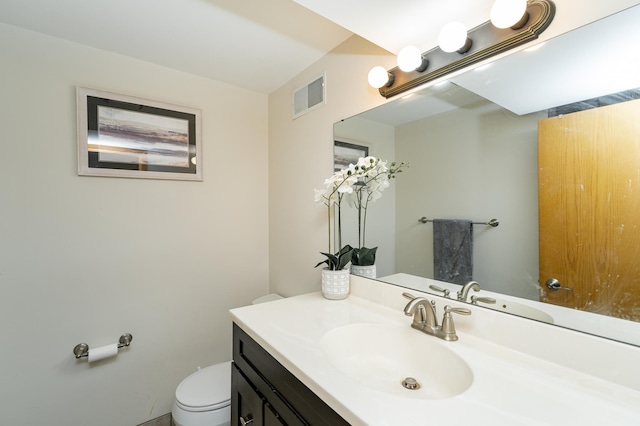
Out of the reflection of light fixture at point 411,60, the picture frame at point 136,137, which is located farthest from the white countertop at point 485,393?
the picture frame at point 136,137

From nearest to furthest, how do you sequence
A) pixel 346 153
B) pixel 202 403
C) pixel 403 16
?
pixel 403 16
pixel 202 403
pixel 346 153

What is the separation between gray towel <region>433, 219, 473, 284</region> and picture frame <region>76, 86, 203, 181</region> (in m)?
1.54

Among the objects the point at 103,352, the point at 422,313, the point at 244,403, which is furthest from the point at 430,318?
the point at 103,352

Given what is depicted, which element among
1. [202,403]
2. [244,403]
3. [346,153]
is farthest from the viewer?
[346,153]

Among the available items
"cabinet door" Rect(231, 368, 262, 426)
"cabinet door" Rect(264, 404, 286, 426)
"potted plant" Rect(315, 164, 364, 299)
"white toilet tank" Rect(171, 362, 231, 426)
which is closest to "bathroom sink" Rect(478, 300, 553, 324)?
"potted plant" Rect(315, 164, 364, 299)

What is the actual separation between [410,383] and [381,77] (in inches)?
47.8

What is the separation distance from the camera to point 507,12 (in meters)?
0.82

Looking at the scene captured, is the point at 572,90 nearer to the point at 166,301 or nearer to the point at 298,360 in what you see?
the point at 298,360

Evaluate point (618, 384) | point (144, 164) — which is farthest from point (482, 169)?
point (144, 164)

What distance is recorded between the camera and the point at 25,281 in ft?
4.50

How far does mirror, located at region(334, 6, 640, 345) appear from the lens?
73 centimetres

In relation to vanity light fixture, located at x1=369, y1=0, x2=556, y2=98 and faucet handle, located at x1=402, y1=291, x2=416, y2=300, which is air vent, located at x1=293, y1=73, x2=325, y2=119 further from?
faucet handle, located at x1=402, y1=291, x2=416, y2=300

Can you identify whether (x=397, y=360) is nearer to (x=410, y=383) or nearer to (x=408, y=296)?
(x=410, y=383)

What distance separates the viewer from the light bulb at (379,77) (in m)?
1.22
